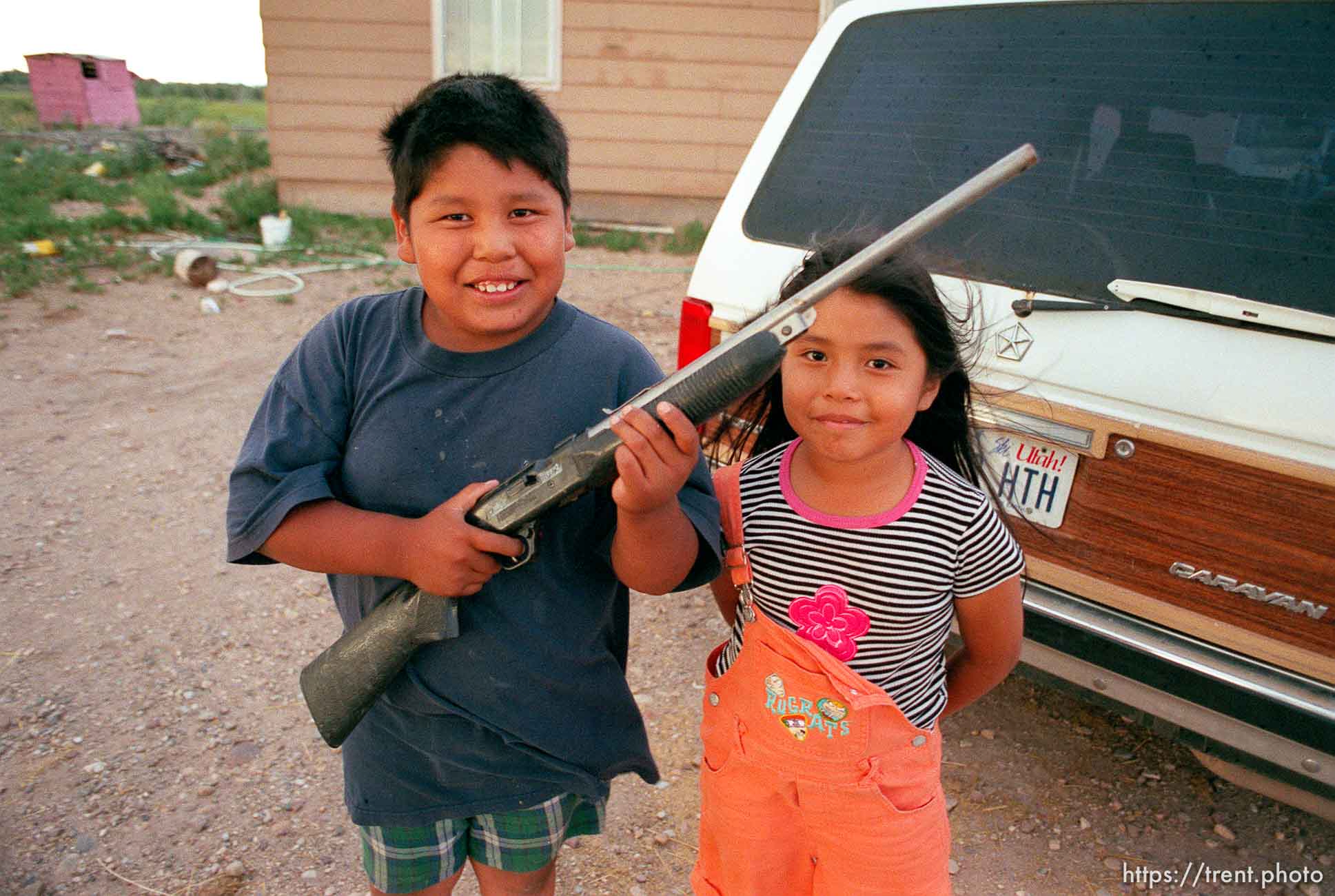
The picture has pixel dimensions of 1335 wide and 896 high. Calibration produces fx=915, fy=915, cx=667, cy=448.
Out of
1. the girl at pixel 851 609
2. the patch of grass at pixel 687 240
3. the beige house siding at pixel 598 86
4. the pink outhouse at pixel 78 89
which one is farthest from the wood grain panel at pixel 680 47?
the pink outhouse at pixel 78 89

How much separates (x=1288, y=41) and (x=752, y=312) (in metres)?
1.44

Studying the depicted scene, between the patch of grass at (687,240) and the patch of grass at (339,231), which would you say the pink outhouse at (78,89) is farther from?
the patch of grass at (687,240)

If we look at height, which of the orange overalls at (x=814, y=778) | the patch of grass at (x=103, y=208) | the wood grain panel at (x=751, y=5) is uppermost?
the wood grain panel at (x=751, y=5)

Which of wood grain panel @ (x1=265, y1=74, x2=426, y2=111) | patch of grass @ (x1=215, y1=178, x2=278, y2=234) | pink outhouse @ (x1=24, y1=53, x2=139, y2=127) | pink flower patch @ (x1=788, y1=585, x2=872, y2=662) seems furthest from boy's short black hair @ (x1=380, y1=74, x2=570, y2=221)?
pink outhouse @ (x1=24, y1=53, x2=139, y2=127)

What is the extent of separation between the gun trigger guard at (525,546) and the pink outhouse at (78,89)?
22.9 metres

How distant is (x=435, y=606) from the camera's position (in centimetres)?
146

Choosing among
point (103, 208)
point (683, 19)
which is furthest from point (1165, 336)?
point (103, 208)

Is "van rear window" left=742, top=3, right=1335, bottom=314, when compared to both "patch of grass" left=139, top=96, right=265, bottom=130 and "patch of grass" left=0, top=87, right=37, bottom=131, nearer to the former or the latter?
"patch of grass" left=139, top=96, right=265, bottom=130

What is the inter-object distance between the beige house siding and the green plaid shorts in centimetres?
917

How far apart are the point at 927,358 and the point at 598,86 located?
9.16m

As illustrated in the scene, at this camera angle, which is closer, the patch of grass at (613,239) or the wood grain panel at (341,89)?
the wood grain panel at (341,89)

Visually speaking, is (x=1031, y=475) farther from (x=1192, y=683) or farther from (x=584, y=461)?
(x=584, y=461)

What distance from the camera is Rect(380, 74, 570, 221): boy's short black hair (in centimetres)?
140

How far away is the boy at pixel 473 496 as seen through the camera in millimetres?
1412
